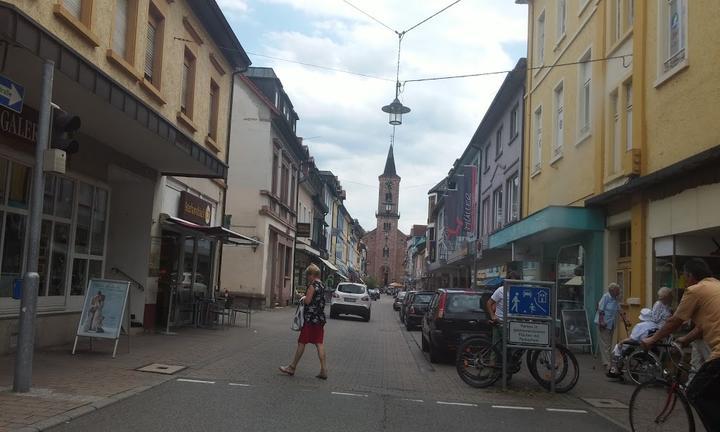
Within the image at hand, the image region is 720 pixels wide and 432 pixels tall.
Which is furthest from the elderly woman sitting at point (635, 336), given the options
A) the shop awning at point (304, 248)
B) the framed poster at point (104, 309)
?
the shop awning at point (304, 248)

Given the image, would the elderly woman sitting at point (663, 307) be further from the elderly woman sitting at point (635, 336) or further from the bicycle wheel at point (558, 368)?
the bicycle wheel at point (558, 368)

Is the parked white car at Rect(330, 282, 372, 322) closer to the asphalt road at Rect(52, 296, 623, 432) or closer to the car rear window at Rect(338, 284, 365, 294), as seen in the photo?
the car rear window at Rect(338, 284, 365, 294)

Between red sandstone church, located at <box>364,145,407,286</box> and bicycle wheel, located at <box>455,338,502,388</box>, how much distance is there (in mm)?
113302

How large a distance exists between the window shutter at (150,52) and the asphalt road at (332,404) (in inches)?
232

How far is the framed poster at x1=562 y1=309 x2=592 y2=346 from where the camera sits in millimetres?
14766

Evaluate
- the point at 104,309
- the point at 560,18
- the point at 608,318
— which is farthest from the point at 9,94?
the point at 560,18

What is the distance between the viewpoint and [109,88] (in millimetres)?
9211

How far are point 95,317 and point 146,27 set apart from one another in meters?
5.52

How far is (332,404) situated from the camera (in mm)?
8109

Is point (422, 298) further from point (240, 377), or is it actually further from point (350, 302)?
point (240, 377)

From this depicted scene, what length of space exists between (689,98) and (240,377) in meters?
8.54

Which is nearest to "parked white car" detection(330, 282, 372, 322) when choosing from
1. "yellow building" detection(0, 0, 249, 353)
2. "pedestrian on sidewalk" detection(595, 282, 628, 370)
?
"yellow building" detection(0, 0, 249, 353)

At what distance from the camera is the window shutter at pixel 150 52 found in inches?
518

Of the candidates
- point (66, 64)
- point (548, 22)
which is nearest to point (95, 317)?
point (66, 64)
